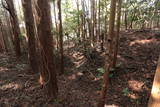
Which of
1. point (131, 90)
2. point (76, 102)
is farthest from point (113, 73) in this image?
point (76, 102)

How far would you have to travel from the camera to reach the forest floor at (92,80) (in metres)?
4.11

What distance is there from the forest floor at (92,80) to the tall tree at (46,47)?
0.53 m

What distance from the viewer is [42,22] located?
3.22m

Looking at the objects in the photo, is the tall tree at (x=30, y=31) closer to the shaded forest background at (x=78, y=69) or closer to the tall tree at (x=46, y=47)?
the shaded forest background at (x=78, y=69)

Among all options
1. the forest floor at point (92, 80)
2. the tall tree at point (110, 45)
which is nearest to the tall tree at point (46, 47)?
the forest floor at point (92, 80)

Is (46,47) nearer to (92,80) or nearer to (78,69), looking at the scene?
(92,80)

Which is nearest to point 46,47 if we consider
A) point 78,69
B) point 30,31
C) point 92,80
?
point 30,31

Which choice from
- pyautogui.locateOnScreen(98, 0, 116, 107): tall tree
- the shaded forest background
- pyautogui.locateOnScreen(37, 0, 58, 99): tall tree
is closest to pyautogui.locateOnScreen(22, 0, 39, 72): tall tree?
Answer: the shaded forest background

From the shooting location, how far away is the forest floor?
411 centimetres

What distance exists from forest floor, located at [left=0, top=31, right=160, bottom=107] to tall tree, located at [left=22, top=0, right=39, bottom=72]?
Answer: 575 mm

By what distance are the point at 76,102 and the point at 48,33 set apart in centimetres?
240

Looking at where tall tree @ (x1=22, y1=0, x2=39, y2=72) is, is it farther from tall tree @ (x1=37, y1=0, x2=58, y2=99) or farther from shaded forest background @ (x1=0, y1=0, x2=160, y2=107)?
tall tree @ (x1=37, y1=0, x2=58, y2=99)

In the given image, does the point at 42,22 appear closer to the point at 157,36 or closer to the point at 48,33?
the point at 48,33

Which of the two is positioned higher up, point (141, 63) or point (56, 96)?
point (141, 63)
